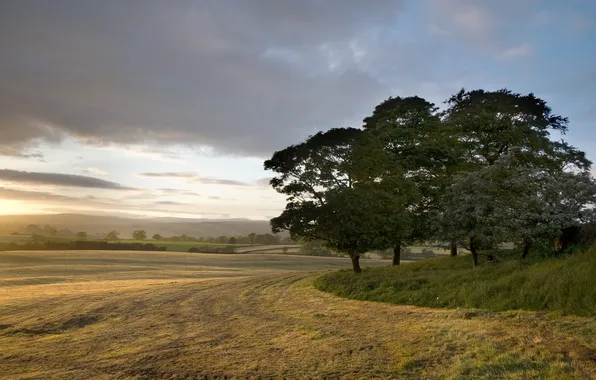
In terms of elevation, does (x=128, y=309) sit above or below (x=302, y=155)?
below

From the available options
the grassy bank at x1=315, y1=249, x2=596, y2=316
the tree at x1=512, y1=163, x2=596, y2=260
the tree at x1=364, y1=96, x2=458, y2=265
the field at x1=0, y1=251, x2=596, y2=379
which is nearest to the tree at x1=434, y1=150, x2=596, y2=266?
the tree at x1=512, y1=163, x2=596, y2=260

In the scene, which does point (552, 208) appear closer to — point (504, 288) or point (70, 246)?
point (504, 288)

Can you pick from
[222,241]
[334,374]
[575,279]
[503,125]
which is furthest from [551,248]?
[222,241]

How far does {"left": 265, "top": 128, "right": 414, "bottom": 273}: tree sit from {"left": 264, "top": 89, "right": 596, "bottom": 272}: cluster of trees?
8cm

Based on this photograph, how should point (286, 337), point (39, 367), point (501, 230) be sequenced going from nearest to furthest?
1. point (39, 367)
2. point (286, 337)
3. point (501, 230)

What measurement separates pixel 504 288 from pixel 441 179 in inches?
743

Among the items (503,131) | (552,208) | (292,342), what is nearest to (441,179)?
(503,131)

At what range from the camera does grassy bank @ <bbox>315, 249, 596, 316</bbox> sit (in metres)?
12.3

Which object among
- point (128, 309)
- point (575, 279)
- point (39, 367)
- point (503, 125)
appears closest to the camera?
point (39, 367)

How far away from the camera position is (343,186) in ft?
91.0

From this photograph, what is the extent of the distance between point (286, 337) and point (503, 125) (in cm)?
3166

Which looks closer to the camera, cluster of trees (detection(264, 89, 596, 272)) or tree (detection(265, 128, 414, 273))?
cluster of trees (detection(264, 89, 596, 272))

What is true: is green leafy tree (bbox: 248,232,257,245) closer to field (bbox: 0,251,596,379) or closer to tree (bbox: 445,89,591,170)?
tree (bbox: 445,89,591,170)

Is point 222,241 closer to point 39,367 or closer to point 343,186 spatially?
point 343,186
